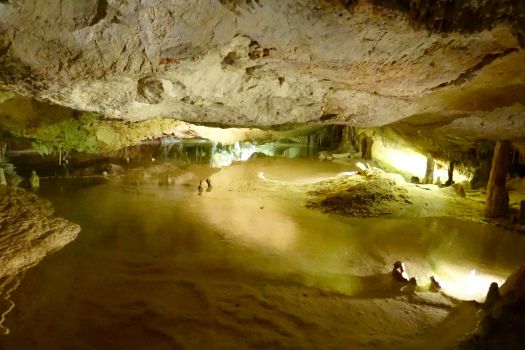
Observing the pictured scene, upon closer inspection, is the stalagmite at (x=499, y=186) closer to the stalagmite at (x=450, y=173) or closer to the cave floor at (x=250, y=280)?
the cave floor at (x=250, y=280)

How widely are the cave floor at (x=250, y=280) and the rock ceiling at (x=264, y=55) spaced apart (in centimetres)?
275

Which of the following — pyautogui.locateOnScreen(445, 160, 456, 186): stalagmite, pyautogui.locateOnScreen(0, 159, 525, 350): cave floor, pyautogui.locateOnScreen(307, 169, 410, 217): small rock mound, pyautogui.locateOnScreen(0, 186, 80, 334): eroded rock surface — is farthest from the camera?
pyautogui.locateOnScreen(445, 160, 456, 186): stalagmite

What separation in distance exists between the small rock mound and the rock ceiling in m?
3.70

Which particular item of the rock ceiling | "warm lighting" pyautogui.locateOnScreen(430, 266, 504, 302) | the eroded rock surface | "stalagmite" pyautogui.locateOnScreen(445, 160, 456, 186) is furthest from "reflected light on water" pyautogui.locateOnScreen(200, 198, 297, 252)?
"stalagmite" pyautogui.locateOnScreen(445, 160, 456, 186)

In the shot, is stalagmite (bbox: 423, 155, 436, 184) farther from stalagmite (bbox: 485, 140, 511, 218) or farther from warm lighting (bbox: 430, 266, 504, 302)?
warm lighting (bbox: 430, 266, 504, 302)

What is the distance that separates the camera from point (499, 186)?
8633mm

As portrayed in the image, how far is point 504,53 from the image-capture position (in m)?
3.69

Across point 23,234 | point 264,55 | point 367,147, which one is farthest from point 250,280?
point 367,147

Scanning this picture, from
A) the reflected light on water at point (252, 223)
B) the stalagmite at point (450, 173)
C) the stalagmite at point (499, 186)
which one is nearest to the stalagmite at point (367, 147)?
the stalagmite at point (450, 173)

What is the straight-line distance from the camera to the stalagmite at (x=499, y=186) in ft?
28.2

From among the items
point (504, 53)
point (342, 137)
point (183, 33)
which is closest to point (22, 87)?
point (183, 33)

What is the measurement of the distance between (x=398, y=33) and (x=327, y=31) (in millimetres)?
693

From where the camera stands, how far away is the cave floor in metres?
3.85

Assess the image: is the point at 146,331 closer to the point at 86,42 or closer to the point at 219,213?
the point at 86,42
